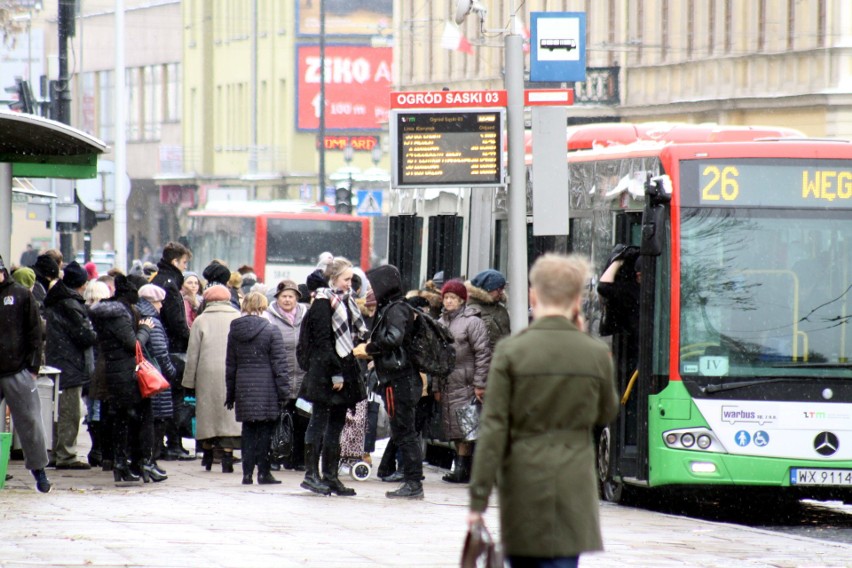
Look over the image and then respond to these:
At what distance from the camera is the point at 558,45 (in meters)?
14.8

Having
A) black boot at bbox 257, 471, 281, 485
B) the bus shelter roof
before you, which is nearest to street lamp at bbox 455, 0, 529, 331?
black boot at bbox 257, 471, 281, 485

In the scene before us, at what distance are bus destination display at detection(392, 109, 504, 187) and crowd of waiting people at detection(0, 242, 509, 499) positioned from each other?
0.90 meters

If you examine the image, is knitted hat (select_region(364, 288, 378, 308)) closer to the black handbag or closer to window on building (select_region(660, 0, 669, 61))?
the black handbag

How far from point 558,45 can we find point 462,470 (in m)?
3.78

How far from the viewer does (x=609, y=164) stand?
1551 cm

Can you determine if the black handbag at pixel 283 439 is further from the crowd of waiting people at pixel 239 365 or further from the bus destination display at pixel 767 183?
the bus destination display at pixel 767 183

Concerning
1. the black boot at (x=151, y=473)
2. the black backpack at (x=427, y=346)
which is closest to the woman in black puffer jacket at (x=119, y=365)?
the black boot at (x=151, y=473)

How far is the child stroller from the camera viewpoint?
51.3ft

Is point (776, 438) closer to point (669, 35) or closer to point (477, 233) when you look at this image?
point (477, 233)

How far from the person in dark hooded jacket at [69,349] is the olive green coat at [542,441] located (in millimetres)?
9561

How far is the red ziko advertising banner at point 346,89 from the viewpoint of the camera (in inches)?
3132

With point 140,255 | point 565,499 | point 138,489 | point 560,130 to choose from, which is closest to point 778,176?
point 560,130

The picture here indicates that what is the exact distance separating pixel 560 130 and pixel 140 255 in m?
69.3

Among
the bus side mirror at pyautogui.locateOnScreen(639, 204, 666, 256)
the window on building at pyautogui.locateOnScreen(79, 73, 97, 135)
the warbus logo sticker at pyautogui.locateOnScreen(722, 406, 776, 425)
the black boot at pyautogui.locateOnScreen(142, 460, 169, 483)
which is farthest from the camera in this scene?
the window on building at pyautogui.locateOnScreen(79, 73, 97, 135)
